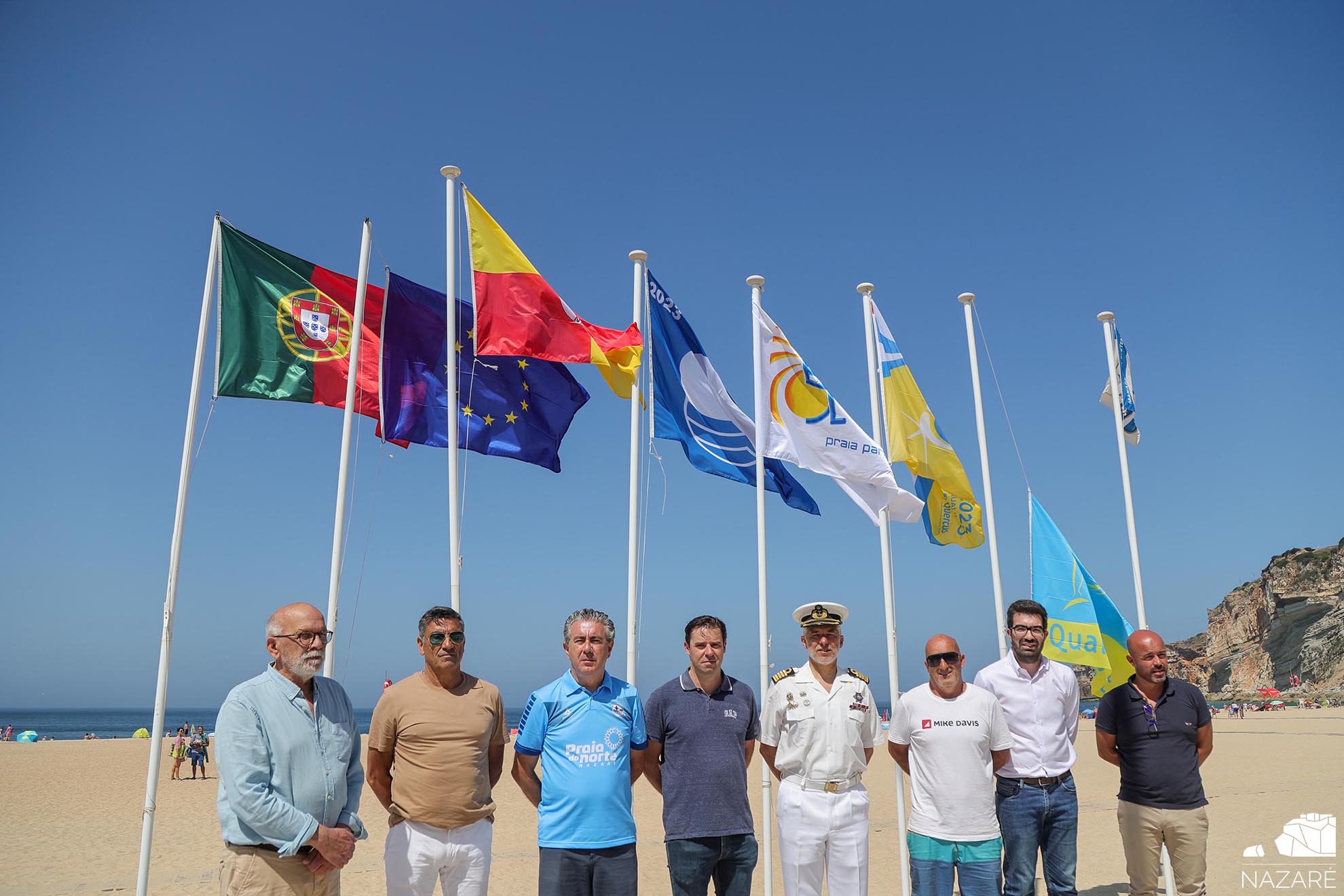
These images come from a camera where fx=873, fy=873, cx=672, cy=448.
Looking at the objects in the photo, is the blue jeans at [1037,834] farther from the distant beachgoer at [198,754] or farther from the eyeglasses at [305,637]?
the distant beachgoer at [198,754]

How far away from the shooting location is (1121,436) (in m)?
10.3

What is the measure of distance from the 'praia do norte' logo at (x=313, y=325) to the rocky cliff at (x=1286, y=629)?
73284 mm

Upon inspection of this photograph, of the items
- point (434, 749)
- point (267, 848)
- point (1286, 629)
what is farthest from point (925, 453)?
point (1286, 629)

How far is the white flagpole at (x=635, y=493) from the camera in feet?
24.9

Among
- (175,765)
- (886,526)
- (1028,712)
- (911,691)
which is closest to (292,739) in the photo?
(911,691)

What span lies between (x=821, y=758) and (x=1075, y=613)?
4.91 meters

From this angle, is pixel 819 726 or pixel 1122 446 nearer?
pixel 819 726

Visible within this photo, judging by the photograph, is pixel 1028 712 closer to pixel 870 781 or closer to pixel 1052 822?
pixel 1052 822

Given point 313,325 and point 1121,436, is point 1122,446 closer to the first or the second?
point 1121,436

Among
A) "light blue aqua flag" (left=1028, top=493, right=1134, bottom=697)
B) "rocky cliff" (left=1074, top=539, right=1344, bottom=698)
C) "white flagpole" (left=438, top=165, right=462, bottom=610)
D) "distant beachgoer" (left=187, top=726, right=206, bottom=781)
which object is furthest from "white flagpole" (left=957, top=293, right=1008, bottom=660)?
"rocky cliff" (left=1074, top=539, right=1344, bottom=698)

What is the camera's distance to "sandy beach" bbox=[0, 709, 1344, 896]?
10.2 metres

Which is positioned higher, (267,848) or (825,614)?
(825,614)

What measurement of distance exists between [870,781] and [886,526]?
16684mm
